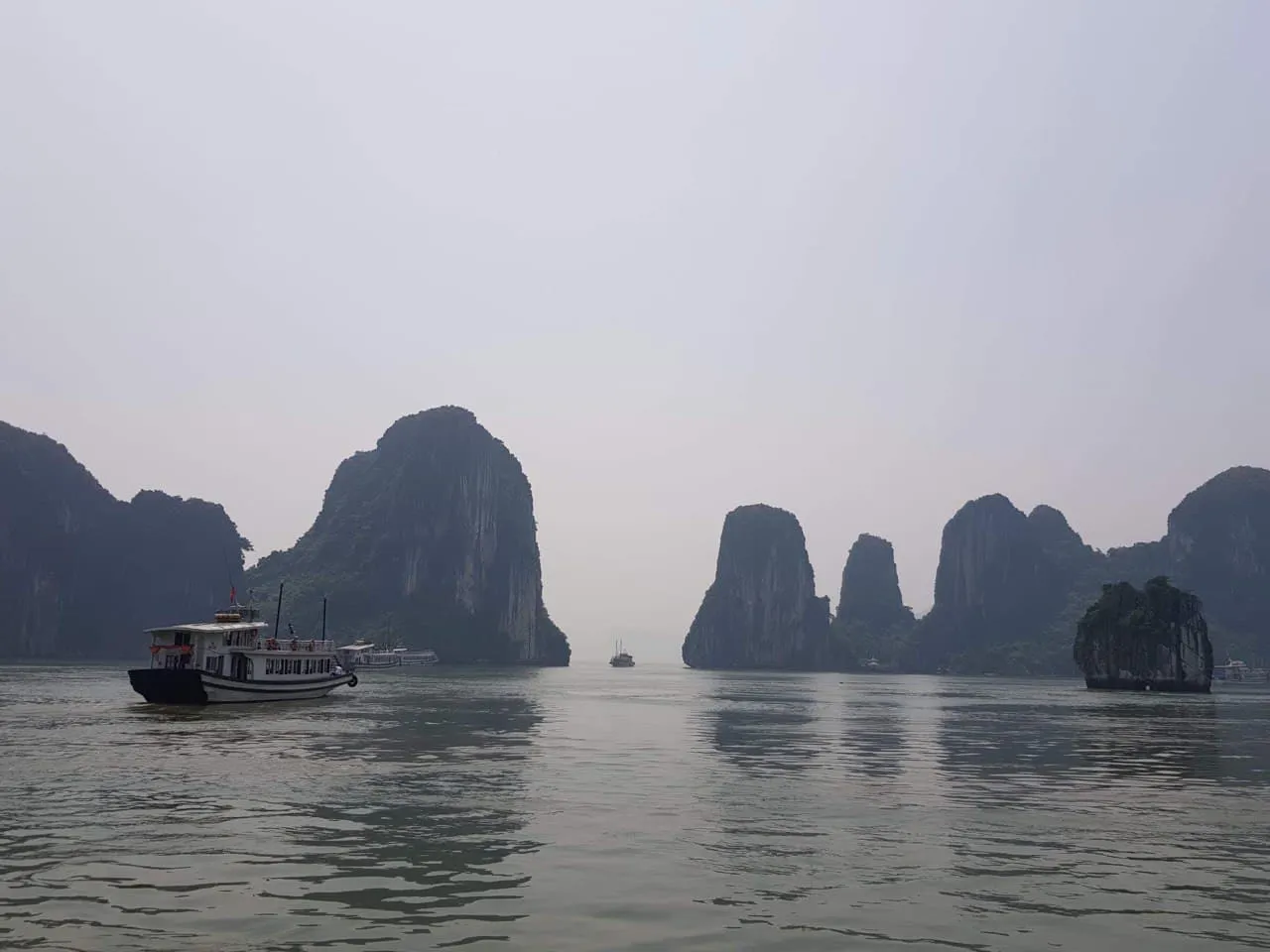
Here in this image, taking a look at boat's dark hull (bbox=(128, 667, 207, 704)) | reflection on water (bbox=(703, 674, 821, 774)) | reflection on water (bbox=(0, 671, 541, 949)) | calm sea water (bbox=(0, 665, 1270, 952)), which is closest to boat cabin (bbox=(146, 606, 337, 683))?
boat's dark hull (bbox=(128, 667, 207, 704))

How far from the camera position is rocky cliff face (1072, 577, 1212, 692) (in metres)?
137

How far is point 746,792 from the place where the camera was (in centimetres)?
2656

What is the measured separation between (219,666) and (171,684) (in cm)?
300

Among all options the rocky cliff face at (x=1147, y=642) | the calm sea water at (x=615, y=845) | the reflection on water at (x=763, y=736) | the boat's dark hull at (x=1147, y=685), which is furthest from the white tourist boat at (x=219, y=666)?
the boat's dark hull at (x=1147, y=685)

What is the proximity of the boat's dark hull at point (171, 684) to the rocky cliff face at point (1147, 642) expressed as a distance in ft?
415

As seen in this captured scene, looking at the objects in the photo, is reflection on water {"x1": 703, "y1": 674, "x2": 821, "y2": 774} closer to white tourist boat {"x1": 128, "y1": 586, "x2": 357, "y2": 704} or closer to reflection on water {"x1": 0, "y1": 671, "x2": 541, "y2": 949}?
reflection on water {"x1": 0, "y1": 671, "x2": 541, "y2": 949}

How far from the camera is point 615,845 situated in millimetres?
18734

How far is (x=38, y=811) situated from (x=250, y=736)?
20.9 metres

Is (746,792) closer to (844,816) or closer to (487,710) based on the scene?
(844,816)

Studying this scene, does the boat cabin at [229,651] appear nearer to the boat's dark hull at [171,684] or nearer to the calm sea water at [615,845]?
the boat's dark hull at [171,684]

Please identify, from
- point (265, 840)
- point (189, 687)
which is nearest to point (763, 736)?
point (265, 840)

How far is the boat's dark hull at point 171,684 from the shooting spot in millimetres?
59844

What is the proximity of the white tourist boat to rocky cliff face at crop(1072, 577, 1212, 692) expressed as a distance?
4716 inches

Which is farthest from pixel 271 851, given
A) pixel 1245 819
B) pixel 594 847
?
pixel 1245 819
